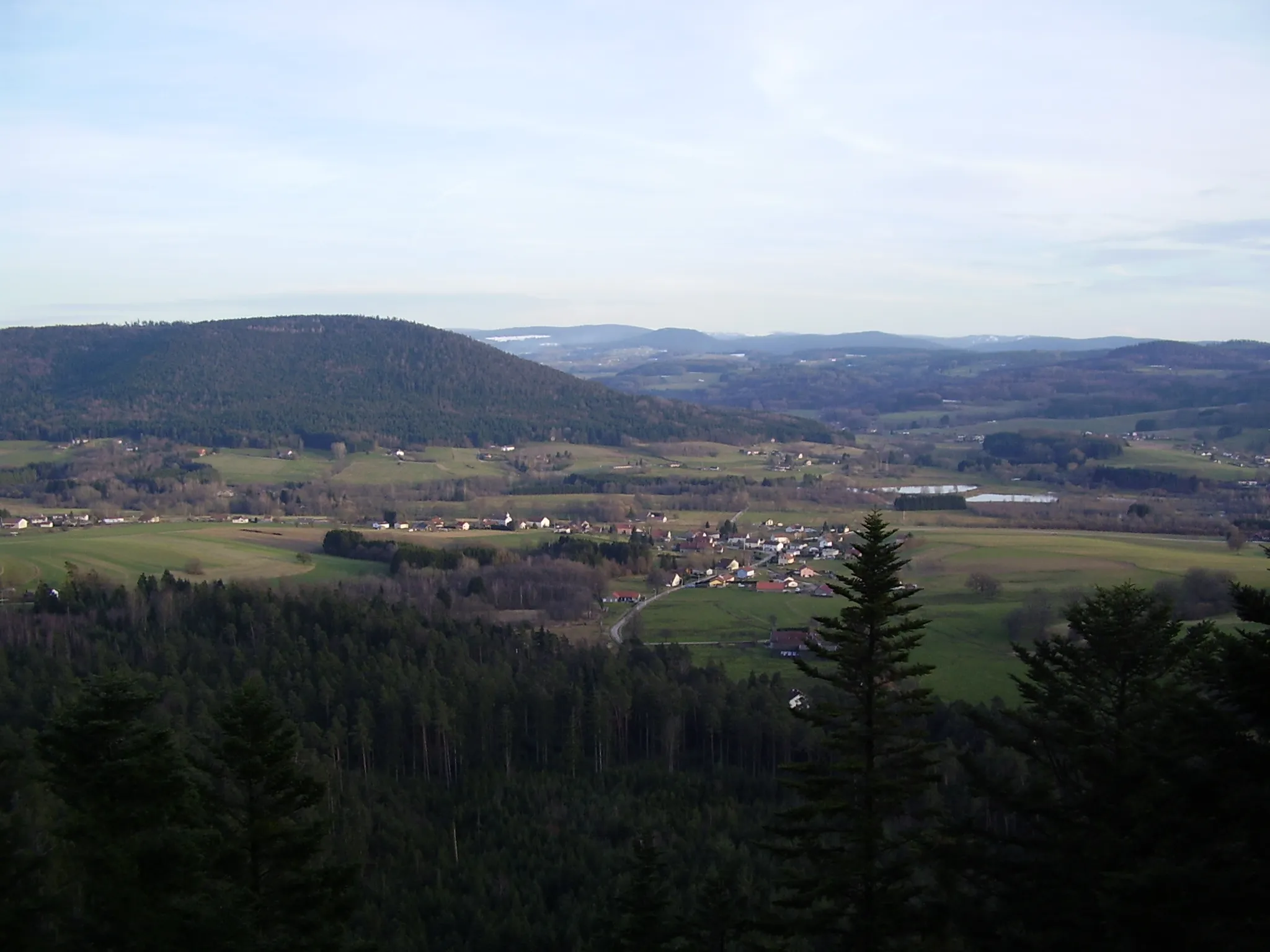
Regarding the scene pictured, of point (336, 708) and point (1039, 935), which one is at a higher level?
point (1039, 935)

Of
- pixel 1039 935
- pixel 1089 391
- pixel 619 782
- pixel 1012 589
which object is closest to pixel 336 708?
pixel 619 782

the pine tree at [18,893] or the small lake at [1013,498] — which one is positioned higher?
the pine tree at [18,893]

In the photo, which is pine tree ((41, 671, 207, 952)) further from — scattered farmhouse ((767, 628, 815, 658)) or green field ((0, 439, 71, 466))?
green field ((0, 439, 71, 466))

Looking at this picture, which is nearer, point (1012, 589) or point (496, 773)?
point (496, 773)

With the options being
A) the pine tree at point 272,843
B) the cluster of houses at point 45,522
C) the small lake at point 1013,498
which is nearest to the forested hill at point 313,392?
the cluster of houses at point 45,522

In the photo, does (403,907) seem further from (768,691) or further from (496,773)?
(768,691)

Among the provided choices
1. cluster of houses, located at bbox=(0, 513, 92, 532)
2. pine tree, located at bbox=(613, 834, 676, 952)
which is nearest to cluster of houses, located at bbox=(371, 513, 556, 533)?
cluster of houses, located at bbox=(0, 513, 92, 532)

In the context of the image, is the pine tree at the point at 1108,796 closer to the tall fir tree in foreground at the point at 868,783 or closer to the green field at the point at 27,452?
the tall fir tree in foreground at the point at 868,783
